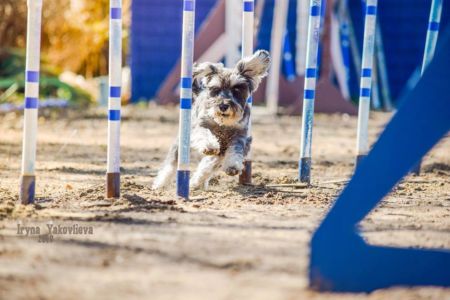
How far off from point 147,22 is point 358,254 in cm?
1560

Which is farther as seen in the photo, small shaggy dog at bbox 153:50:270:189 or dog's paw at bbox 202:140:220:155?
small shaggy dog at bbox 153:50:270:189

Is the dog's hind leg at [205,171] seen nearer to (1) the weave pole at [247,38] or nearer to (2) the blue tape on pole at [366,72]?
(1) the weave pole at [247,38]

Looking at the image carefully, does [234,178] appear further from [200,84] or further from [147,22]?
[147,22]

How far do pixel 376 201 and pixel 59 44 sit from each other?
17701mm

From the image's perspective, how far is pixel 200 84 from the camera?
7.27m

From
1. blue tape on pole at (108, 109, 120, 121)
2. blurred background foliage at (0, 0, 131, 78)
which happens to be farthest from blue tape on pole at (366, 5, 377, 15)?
blurred background foliage at (0, 0, 131, 78)

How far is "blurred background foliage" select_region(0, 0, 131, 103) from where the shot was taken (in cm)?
1708

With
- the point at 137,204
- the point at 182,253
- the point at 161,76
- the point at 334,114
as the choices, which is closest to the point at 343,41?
the point at 334,114

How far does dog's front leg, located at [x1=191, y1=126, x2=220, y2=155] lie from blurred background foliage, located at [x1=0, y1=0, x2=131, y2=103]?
9.22 metres

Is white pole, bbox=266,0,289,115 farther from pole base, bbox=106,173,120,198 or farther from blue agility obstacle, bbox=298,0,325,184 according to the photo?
pole base, bbox=106,173,120,198

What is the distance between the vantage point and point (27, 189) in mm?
5531

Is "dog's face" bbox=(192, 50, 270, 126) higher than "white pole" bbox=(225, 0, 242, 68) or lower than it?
lower

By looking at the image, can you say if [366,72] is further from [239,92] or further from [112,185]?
[112,185]

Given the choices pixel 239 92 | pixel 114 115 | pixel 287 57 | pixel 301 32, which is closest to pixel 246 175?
pixel 239 92
